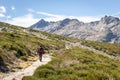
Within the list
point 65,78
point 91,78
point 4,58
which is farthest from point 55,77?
point 4,58

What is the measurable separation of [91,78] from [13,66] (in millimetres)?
10624

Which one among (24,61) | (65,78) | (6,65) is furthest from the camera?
(24,61)

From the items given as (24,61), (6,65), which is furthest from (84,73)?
(24,61)

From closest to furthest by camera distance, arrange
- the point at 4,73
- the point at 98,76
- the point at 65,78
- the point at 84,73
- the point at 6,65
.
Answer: the point at 65,78, the point at 98,76, the point at 84,73, the point at 4,73, the point at 6,65

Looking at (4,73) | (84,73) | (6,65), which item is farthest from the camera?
(6,65)

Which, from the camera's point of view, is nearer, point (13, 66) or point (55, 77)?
point (55, 77)

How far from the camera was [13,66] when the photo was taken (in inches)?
1020

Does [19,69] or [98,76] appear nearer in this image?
[98,76]

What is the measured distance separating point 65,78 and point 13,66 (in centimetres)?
1001

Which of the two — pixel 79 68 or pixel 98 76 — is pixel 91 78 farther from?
pixel 79 68

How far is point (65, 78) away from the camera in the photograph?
17312 millimetres

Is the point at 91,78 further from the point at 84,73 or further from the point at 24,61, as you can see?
the point at 24,61

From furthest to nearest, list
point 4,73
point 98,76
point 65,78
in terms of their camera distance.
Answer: point 4,73 → point 98,76 → point 65,78

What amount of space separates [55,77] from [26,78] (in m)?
2.09
